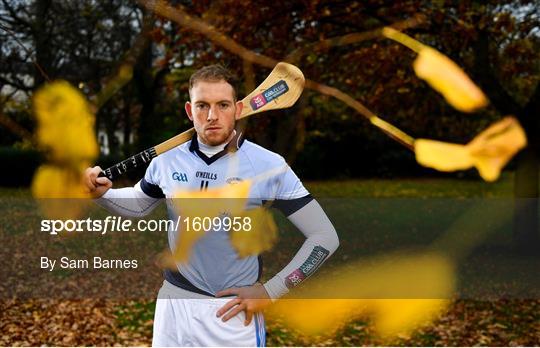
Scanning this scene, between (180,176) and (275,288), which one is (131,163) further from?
(275,288)

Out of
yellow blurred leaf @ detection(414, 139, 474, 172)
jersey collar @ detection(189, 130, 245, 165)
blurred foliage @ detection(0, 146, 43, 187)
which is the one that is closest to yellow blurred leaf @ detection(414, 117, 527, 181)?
yellow blurred leaf @ detection(414, 139, 474, 172)

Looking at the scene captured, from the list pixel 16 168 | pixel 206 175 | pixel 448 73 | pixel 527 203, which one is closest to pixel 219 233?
pixel 206 175

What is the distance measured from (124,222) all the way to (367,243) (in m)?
8.04

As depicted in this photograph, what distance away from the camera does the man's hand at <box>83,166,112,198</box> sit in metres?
2.86

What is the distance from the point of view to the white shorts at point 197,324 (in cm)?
294

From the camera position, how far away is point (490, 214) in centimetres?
1519

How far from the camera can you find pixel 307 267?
2.84 m

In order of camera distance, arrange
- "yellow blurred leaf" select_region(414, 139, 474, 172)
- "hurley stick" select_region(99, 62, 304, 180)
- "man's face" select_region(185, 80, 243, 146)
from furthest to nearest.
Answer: "yellow blurred leaf" select_region(414, 139, 474, 172) < "hurley stick" select_region(99, 62, 304, 180) < "man's face" select_region(185, 80, 243, 146)

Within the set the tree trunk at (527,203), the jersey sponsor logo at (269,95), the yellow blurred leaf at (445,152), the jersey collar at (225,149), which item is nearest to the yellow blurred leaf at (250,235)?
the jersey collar at (225,149)

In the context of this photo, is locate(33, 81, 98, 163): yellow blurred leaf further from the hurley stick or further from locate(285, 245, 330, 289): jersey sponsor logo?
locate(285, 245, 330, 289): jersey sponsor logo

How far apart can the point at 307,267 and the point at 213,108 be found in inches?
29.0

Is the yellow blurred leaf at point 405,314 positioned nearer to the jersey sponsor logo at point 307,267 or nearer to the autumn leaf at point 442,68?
the autumn leaf at point 442,68

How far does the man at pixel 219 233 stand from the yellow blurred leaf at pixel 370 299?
170 inches

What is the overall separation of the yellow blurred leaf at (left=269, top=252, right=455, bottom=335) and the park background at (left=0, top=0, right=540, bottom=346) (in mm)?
234
